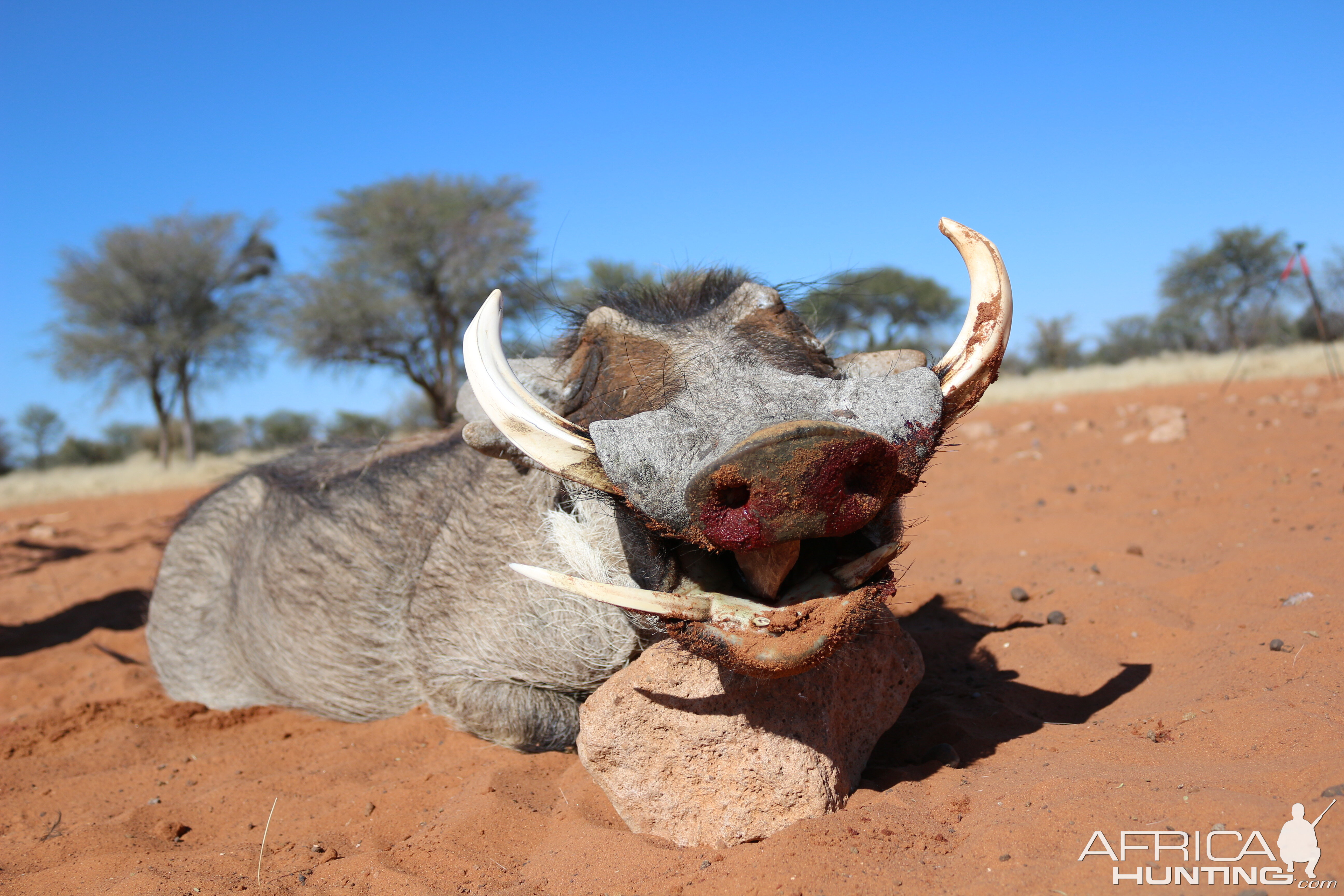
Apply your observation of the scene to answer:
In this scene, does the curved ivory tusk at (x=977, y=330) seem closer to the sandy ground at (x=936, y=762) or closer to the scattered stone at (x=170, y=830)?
the sandy ground at (x=936, y=762)

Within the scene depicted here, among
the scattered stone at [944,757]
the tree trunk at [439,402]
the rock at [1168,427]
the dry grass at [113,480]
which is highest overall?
the scattered stone at [944,757]

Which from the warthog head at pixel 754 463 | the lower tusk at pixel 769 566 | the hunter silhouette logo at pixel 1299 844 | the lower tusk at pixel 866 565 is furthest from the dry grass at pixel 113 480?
the hunter silhouette logo at pixel 1299 844

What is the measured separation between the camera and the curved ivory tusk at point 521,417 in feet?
6.52

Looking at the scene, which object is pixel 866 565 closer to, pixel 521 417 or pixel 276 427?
pixel 521 417

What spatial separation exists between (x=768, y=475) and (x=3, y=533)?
488 inches

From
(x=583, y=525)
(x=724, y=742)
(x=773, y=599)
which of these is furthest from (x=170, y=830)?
(x=773, y=599)

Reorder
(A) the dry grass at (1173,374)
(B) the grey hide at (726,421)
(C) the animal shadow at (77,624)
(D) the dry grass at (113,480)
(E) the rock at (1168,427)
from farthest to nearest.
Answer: (D) the dry grass at (113,480)
(A) the dry grass at (1173,374)
(E) the rock at (1168,427)
(C) the animal shadow at (77,624)
(B) the grey hide at (726,421)

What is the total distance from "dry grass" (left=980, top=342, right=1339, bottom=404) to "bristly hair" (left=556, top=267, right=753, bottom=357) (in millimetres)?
11991

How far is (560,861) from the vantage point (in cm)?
212

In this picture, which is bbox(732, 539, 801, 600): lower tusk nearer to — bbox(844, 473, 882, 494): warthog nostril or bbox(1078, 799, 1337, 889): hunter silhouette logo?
bbox(844, 473, 882, 494): warthog nostril

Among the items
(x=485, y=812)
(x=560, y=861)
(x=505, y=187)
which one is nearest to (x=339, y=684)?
(x=485, y=812)

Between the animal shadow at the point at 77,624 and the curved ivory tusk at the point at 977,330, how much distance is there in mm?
5558

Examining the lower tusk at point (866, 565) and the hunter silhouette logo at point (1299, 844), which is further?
the lower tusk at point (866, 565)

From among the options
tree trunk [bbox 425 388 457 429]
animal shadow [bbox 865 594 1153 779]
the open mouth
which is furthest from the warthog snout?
tree trunk [bbox 425 388 457 429]
